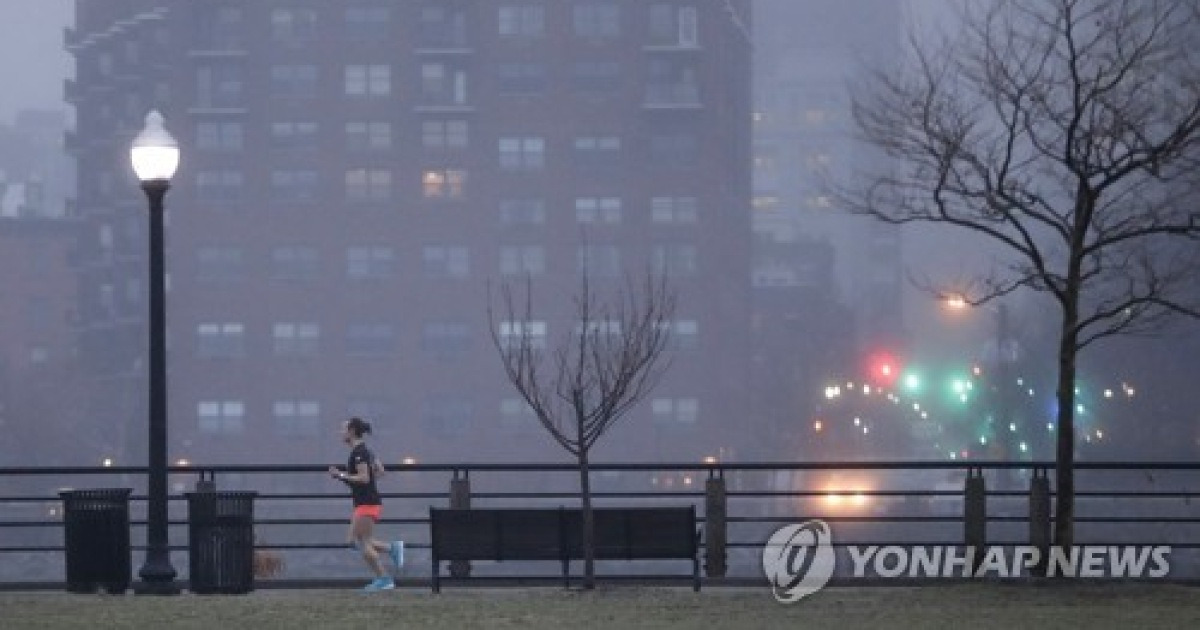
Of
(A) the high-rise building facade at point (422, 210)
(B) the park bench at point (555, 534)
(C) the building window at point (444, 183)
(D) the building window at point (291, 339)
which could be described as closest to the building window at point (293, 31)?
(A) the high-rise building facade at point (422, 210)

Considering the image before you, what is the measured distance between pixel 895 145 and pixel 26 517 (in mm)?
97740

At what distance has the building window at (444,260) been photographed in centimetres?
13350

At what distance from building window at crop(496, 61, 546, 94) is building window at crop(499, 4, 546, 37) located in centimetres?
193

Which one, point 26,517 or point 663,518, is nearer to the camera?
point 663,518

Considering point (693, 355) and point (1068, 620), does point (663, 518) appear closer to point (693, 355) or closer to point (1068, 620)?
point (1068, 620)

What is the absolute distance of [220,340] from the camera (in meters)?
131

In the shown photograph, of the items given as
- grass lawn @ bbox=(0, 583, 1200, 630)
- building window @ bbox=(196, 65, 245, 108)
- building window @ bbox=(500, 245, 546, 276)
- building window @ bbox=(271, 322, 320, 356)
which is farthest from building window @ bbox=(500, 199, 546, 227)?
grass lawn @ bbox=(0, 583, 1200, 630)

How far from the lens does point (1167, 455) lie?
93250 mm

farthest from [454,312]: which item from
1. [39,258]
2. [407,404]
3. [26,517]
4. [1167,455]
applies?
[1167,455]

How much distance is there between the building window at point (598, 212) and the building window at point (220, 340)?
21.8 metres

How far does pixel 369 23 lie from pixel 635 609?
119m

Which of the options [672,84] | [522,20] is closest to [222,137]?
[522,20]

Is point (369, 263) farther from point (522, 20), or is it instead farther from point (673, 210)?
point (673, 210)

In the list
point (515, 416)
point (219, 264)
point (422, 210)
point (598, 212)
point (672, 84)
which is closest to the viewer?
point (515, 416)
